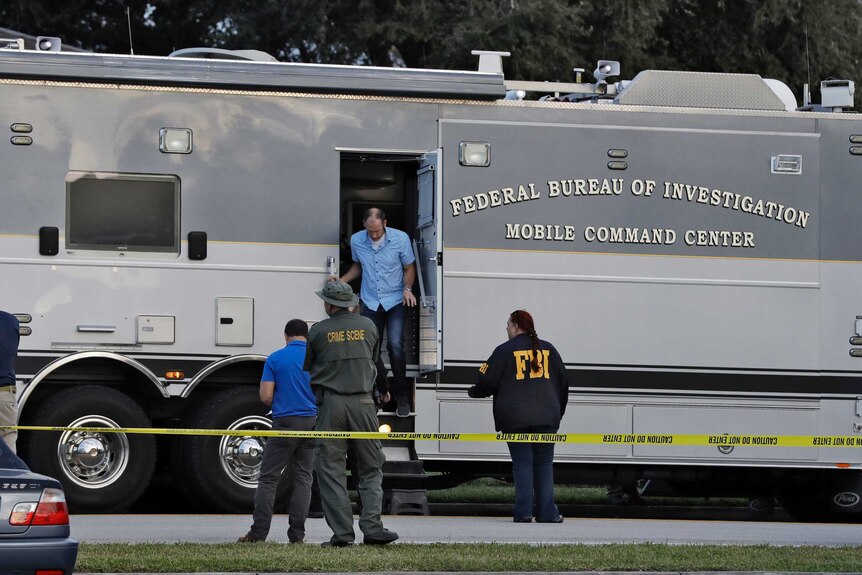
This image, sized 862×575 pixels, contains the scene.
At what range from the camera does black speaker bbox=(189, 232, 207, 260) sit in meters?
12.7

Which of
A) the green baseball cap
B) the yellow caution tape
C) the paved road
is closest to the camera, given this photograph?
the green baseball cap

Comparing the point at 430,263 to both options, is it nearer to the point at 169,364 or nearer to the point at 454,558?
the point at 169,364

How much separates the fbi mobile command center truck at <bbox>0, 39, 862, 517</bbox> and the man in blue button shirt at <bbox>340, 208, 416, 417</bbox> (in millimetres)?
191

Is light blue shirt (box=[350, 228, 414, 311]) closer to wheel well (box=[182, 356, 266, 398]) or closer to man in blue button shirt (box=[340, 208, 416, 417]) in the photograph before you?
man in blue button shirt (box=[340, 208, 416, 417])

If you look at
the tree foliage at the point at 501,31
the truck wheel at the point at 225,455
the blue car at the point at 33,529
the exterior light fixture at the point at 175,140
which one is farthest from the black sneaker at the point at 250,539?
the tree foliage at the point at 501,31

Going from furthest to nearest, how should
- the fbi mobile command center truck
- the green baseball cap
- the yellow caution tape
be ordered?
the fbi mobile command center truck
the yellow caution tape
the green baseball cap

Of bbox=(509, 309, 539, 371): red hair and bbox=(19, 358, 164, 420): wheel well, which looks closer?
bbox=(509, 309, 539, 371): red hair

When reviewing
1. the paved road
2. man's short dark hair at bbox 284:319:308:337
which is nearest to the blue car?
the paved road

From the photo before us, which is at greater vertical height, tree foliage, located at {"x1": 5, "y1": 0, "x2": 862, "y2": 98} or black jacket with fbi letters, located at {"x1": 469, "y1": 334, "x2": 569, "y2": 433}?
tree foliage, located at {"x1": 5, "y1": 0, "x2": 862, "y2": 98}

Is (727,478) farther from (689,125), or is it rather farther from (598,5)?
(598,5)

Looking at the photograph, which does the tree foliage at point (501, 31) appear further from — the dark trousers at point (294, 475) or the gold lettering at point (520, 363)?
the dark trousers at point (294, 475)

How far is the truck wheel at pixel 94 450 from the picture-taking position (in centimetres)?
1229

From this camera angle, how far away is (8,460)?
27.1 feet

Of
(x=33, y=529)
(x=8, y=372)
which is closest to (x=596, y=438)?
(x=8, y=372)
